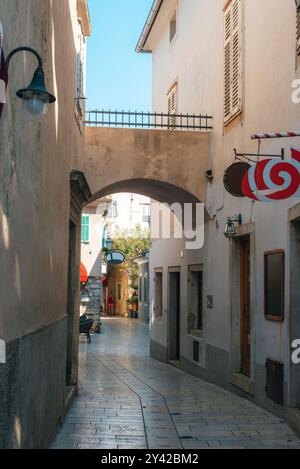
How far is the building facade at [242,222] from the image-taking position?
789cm

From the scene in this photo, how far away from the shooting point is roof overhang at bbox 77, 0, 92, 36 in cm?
1084

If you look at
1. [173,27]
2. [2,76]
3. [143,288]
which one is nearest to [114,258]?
[143,288]

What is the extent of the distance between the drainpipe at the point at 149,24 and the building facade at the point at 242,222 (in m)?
0.08

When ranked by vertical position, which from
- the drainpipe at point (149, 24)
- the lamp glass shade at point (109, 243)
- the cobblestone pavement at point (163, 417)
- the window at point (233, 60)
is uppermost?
the drainpipe at point (149, 24)

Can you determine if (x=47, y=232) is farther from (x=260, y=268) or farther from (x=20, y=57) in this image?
(x=260, y=268)

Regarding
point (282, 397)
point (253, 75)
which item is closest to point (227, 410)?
point (282, 397)

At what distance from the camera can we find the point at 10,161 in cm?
432

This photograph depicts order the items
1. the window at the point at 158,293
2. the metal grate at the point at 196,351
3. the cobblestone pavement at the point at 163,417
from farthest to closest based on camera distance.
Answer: the window at the point at 158,293 → the metal grate at the point at 196,351 → the cobblestone pavement at the point at 163,417

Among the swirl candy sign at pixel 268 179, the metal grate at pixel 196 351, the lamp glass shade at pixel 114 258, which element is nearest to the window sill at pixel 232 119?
the swirl candy sign at pixel 268 179

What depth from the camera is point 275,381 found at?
8.07 metres

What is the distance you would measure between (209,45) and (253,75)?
3.20 metres

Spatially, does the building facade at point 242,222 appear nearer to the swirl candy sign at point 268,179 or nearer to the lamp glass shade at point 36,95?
the swirl candy sign at point 268,179

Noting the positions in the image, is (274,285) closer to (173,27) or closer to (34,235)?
(34,235)
